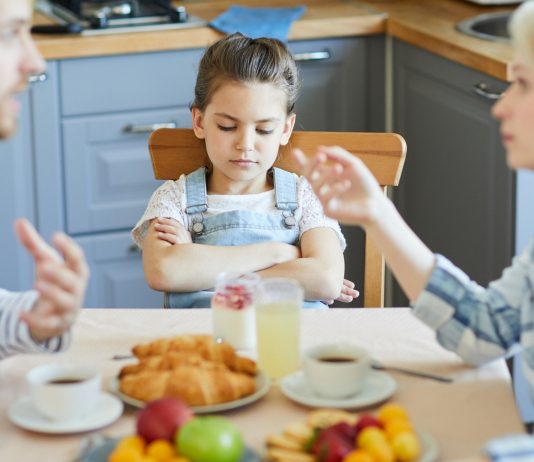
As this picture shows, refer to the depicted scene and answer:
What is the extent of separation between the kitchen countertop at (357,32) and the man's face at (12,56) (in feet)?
4.77

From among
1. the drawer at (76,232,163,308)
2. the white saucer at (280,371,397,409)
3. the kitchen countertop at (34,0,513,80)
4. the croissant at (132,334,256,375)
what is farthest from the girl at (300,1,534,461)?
the drawer at (76,232,163,308)

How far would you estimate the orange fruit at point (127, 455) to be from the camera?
1208 millimetres

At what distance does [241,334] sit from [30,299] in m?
0.28

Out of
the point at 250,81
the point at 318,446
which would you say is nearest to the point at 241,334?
the point at 318,446

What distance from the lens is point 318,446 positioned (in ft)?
4.05

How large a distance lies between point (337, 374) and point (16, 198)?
1.88 m

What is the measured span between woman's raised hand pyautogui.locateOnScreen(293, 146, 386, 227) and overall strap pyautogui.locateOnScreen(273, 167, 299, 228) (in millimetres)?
592

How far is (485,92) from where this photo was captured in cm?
282

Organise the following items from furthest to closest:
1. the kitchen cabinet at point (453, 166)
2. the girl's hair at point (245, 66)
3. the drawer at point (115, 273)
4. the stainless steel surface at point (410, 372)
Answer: the drawer at point (115, 273), the kitchen cabinet at point (453, 166), the girl's hair at point (245, 66), the stainless steel surface at point (410, 372)

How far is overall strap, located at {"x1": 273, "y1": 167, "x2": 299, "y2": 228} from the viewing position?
2176mm

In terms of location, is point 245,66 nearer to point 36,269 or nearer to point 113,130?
point 36,269

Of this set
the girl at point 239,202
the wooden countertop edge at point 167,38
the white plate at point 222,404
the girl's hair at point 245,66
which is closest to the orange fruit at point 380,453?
the white plate at point 222,404

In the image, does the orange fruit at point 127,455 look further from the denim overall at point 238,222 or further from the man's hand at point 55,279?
the denim overall at point 238,222

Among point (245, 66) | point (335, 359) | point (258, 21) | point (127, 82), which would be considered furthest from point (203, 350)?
point (258, 21)
